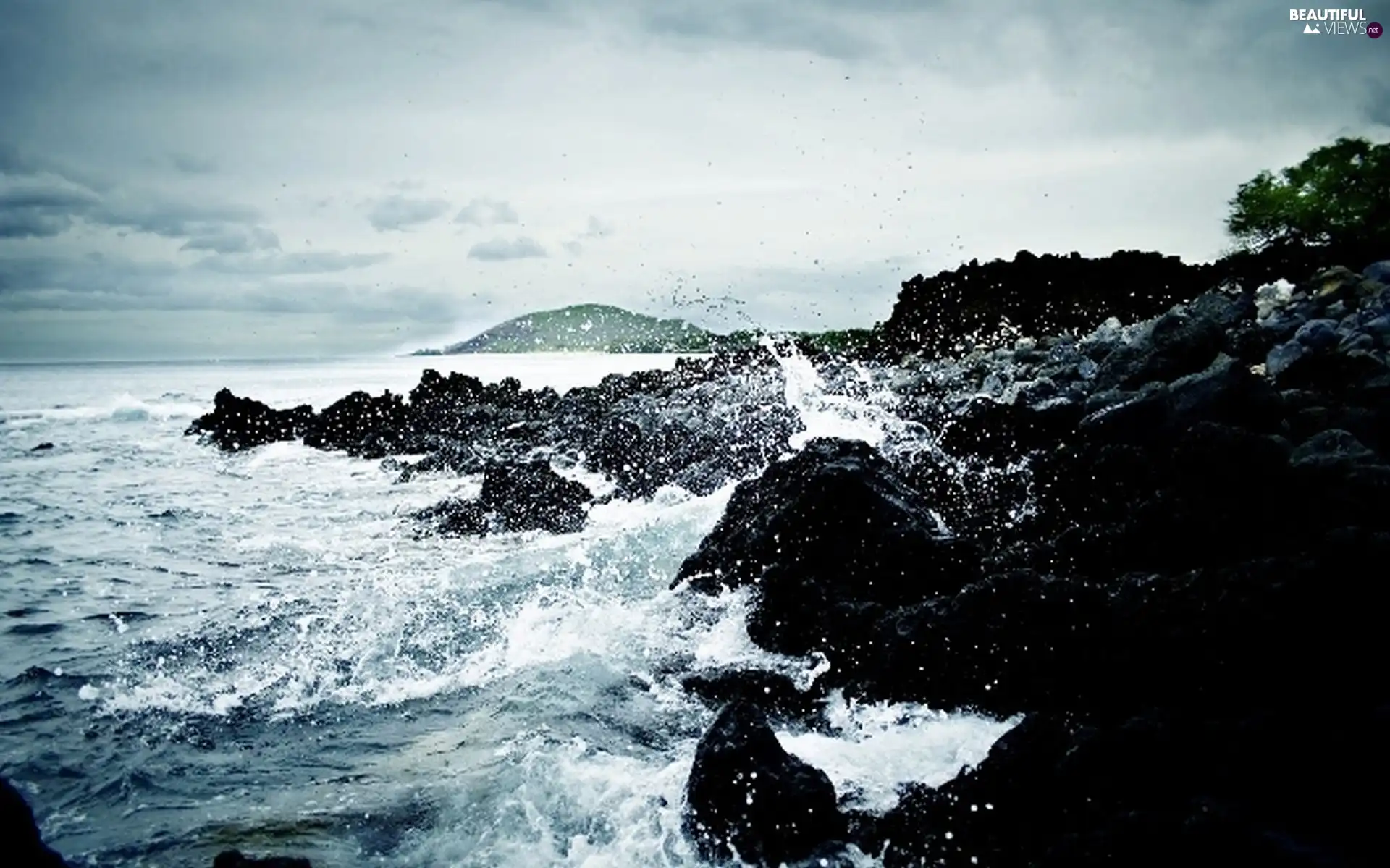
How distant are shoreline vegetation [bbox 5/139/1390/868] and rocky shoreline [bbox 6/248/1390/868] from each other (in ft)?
0.05

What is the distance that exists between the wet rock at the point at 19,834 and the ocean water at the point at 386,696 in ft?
5.69

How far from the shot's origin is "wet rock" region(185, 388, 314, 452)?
107ft

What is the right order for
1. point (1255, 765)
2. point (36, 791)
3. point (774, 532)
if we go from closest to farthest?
point (1255, 765), point (36, 791), point (774, 532)

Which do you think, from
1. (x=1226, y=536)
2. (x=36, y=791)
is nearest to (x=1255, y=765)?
(x=1226, y=536)

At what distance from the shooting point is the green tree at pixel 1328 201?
3141cm

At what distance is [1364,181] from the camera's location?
3216 centimetres

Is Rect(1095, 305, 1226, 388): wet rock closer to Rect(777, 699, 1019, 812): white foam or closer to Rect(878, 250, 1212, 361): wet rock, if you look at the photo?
Rect(777, 699, 1019, 812): white foam

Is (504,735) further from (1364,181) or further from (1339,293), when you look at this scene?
(1364,181)

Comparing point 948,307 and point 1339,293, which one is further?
point 948,307

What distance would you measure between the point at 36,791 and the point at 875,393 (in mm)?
17049

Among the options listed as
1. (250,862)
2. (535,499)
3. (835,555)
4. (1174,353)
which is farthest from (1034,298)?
(250,862)

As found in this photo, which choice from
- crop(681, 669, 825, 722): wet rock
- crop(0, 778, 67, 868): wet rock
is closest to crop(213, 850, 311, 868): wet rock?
crop(0, 778, 67, 868): wet rock

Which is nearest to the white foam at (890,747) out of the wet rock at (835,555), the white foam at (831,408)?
the wet rock at (835,555)

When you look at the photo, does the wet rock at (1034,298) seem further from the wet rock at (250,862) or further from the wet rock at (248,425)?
the wet rock at (250,862)
